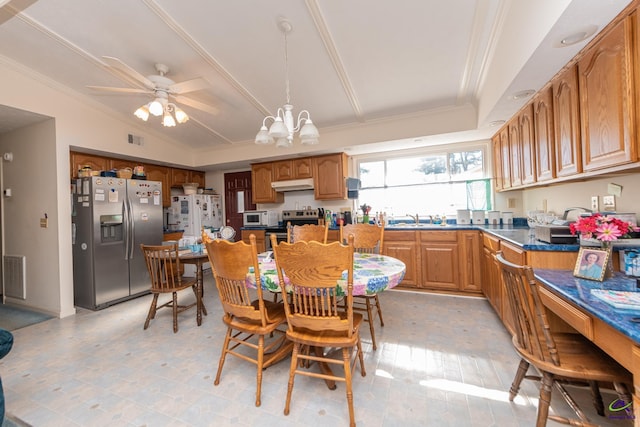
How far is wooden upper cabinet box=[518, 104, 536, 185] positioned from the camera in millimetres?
2244

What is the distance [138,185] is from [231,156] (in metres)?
1.51

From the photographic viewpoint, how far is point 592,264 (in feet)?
4.33

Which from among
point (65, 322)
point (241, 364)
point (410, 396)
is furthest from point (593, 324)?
point (65, 322)

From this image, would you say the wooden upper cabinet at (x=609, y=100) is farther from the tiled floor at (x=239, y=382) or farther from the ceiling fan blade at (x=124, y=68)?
the ceiling fan blade at (x=124, y=68)

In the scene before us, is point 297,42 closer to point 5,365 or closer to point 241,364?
point 241,364

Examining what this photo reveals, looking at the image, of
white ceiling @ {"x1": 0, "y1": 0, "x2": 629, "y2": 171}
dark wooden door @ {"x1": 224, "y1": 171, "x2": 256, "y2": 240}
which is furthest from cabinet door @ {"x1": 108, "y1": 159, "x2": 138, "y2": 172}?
dark wooden door @ {"x1": 224, "y1": 171, "x2": 256, "y2": 240}

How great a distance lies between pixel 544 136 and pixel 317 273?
210 centimetres

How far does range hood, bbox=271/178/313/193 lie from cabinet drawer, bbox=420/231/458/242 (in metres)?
1.93

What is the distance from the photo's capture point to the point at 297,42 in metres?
2.36

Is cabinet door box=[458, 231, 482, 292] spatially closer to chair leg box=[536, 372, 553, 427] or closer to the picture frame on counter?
the picture frame on counter

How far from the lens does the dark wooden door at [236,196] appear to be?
530 cm

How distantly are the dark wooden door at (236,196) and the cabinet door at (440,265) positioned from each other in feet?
11.1

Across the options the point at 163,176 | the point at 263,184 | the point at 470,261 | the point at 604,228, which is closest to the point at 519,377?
the point at 604,228

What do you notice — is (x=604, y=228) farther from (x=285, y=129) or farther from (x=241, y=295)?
(x=241, y=295)
